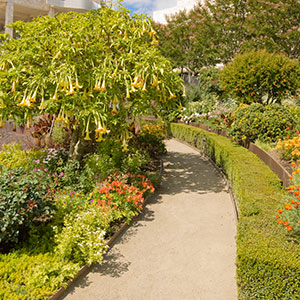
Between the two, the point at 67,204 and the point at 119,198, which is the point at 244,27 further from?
the point at 67,204

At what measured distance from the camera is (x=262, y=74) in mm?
13469

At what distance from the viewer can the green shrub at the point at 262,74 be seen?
13.3 m

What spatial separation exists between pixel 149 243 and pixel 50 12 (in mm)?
29053

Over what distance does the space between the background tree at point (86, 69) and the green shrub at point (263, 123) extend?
402 centimetres

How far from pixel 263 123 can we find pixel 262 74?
13.1 feet

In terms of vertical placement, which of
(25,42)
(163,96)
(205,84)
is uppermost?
(205,84)

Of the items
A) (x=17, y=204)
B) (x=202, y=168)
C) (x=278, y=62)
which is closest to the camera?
(x=17, y=204)

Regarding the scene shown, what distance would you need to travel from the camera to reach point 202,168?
450 inches

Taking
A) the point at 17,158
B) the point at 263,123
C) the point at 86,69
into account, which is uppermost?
the point at 86,69

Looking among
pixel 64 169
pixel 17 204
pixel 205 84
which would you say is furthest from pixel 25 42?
pixel 205 84

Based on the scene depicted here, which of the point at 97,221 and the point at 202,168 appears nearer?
the point at 97,221

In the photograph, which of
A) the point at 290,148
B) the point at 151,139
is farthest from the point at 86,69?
the point at 290,148

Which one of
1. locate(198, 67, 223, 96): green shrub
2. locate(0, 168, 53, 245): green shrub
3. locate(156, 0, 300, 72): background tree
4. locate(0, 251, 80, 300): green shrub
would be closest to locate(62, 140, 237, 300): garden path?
locate(0, 251, 80, 300): green shrub

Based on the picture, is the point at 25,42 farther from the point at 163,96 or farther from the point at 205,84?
the point at 205,84
